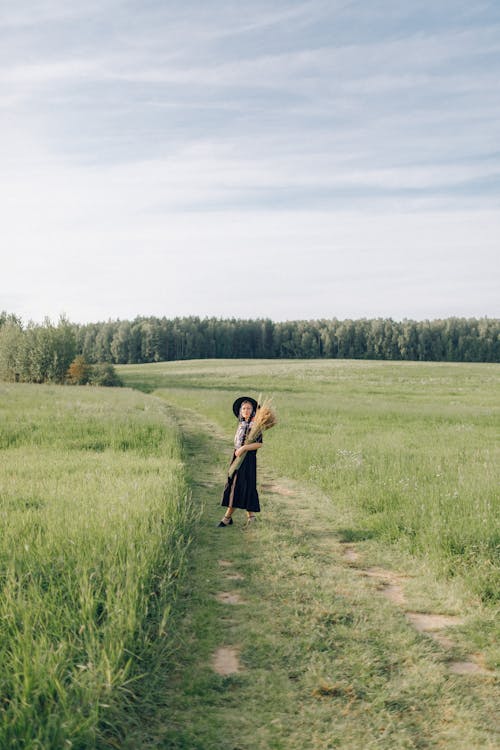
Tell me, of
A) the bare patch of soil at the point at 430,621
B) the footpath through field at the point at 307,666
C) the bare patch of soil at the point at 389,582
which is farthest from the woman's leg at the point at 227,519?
the bare patch of soil at the point at 430,621

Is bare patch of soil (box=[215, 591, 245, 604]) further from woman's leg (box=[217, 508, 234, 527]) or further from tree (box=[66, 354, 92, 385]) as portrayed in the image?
tree (box=[66, 354, 92, 385])

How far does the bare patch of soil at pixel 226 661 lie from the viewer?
5.01m

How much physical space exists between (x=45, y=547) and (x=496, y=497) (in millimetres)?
6732

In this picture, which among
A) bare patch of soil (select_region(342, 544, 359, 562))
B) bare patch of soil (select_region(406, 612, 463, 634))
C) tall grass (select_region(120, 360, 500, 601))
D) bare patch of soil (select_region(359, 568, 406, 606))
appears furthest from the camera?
bare patch of soil (select_region(342, 544, 359, 562))

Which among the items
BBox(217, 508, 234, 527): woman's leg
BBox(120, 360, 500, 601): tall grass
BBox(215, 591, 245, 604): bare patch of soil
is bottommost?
BBox(215, 591, 245, 604): bare patch of soil

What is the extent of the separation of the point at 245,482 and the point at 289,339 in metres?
130

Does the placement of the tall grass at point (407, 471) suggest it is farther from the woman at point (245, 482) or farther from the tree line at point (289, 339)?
the tree line at point (289, 339)

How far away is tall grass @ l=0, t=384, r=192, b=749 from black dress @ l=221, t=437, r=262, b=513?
77cm

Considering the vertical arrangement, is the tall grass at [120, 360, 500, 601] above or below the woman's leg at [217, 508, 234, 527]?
above

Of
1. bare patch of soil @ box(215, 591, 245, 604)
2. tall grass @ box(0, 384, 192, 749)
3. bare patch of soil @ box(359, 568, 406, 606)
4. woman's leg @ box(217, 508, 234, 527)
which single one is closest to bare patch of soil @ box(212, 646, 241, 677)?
tall grass @ box(0, 384, 192, 749)

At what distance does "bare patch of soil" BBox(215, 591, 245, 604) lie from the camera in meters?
6.42

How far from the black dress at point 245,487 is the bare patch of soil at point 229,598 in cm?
282

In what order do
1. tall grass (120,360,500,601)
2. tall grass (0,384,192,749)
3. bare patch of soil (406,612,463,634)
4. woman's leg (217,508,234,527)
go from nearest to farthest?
1. tall grass (0,384,192,749)
2. bare patch of soil (406,612,463,634)
3. tall grass (120,360,500,601)
4. woman's leg (217,508,234,527)

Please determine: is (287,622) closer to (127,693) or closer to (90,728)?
(127,693)
